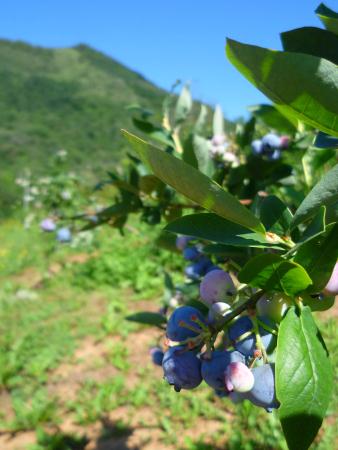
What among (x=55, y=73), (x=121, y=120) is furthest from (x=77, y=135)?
(x=55, y=73)

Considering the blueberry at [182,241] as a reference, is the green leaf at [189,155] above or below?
above

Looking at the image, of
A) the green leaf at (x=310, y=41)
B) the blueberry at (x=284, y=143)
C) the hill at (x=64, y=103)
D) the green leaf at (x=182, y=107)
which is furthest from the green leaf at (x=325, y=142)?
the hill at (x=64, y=103)

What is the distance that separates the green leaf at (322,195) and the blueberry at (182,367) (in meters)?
0.20

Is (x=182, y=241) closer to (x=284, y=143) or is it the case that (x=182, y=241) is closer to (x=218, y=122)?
(x=284, y=143)

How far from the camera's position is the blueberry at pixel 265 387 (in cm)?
49

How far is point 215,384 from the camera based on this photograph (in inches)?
19.8

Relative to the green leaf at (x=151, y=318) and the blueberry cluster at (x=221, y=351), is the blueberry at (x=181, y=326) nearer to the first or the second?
the blueberry cluster at (x=221, y=351)

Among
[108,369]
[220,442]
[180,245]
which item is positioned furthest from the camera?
[108,369]

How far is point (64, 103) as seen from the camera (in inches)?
1865

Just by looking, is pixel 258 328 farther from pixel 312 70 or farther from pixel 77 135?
pixel 77 135

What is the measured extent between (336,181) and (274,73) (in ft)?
0.35

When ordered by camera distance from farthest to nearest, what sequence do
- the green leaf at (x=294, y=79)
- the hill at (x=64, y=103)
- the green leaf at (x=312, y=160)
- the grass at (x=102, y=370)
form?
the hill at (x=64, y=103) → the grass at (x=102, y=370) → the green leaf at (x=312, y=160) → the green leaf at (x=294, y=79)

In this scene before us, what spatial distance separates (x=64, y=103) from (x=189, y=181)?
1956 inches

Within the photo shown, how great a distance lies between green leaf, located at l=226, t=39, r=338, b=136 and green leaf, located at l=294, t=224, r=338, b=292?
4.1 inches
